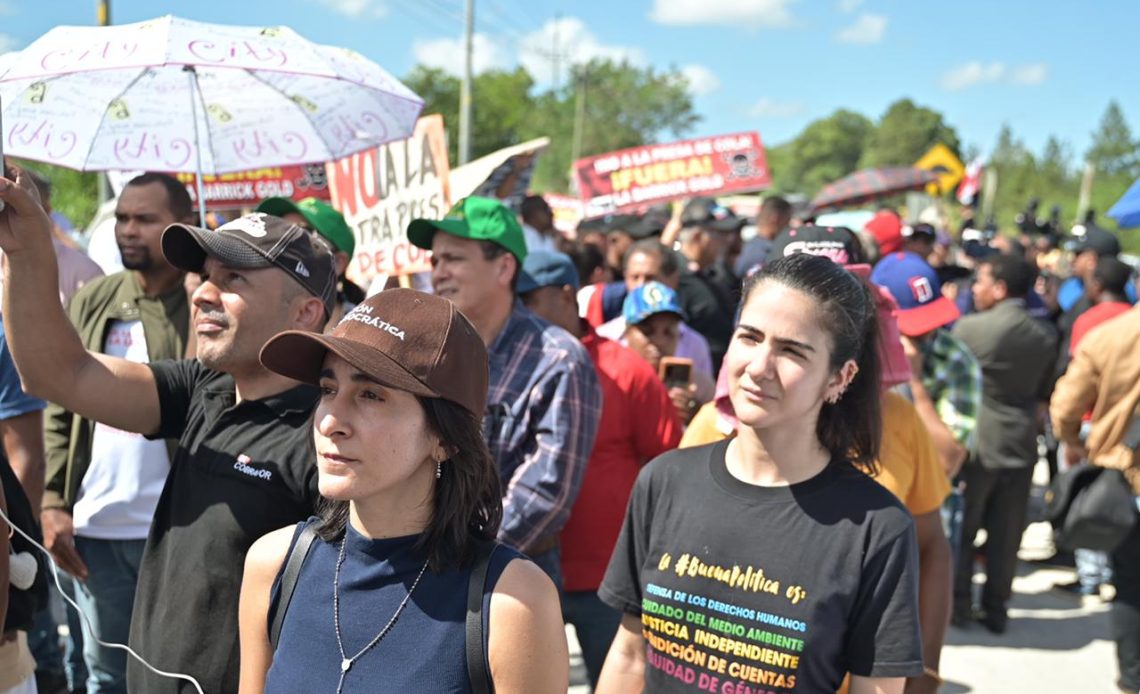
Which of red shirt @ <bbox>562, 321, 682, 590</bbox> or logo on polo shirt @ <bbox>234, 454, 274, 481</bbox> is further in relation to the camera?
red shirt @ <bbox>562, 321, 682, 590</bbox>

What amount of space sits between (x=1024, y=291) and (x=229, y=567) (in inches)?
215

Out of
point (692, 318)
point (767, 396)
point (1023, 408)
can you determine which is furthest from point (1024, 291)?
point (767, 396)

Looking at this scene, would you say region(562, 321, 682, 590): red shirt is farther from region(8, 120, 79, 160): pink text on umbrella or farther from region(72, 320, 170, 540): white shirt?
region(8, 120, 79, 160): pink text on umbrella

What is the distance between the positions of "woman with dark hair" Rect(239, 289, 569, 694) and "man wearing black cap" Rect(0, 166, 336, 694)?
385 millimetres

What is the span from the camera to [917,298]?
412cm

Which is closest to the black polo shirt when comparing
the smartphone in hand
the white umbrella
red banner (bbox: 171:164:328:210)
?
the white umbrella

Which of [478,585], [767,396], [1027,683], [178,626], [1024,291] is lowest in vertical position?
[1027,683]

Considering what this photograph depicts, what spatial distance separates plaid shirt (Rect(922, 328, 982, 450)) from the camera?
4234 mm

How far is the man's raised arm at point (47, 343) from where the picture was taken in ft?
7.48

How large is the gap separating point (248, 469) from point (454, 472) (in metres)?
0.67

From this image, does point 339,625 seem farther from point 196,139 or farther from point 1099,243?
point 1099,243

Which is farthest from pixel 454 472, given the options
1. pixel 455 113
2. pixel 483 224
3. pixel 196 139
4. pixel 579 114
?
pixel 579 114

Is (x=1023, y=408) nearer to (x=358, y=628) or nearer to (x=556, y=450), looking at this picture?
(x=556, y=450)

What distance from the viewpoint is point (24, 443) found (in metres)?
3.38
